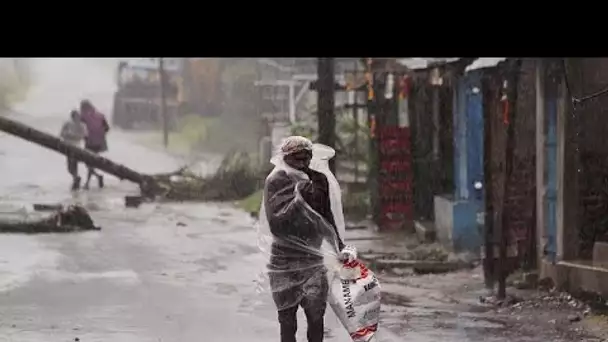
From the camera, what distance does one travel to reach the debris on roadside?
94.3 inches

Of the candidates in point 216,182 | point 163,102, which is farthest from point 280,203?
point 163,102

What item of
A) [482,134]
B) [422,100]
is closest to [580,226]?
[482,134]

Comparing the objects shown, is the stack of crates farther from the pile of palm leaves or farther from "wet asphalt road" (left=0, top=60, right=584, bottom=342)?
the pile of palm leaves

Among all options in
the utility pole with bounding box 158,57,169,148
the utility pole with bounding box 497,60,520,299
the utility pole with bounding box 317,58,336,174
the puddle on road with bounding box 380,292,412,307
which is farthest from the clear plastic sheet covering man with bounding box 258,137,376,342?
the utility pole with bounding box 497,60,520,299

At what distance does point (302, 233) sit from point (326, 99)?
44 cm

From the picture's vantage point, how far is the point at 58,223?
2.42m

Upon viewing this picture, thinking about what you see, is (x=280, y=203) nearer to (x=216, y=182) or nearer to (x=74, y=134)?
(x=216, y=182)

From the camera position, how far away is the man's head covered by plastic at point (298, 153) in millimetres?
2225

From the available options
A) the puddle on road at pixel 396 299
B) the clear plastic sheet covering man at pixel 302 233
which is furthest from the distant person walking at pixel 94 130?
the puddle on road at pixel 396 299

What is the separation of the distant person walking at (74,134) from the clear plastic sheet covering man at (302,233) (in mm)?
580
